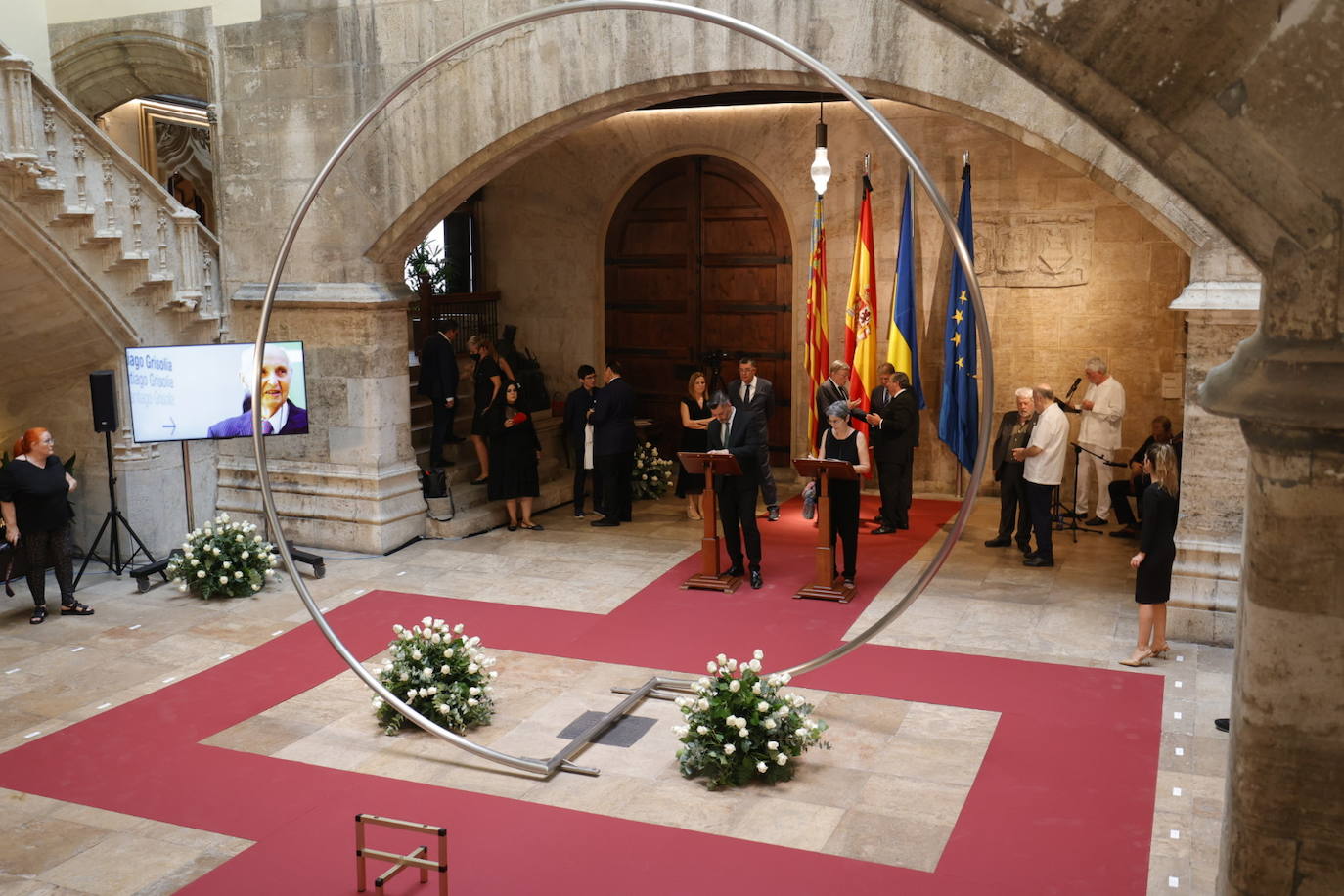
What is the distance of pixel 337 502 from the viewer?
12102 mm

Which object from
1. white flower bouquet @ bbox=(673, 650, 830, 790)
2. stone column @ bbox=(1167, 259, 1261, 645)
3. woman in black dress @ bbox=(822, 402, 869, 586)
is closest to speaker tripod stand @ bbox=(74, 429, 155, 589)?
woman in black dress @ bbox=(822, 402, 869, 586)

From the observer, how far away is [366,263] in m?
11.9

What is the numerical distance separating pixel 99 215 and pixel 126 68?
451 cm

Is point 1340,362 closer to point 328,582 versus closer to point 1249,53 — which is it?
point 1249,53

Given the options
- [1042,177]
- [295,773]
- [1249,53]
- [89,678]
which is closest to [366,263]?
[89,678]

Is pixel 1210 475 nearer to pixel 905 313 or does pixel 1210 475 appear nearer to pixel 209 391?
pixel 905 313

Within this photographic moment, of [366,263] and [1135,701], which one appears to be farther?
[366,263]

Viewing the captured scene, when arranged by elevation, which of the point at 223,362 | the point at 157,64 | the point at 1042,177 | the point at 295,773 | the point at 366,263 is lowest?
the point at 295,773

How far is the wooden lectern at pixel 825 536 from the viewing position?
10172 millimetres

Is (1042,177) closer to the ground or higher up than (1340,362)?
higher up

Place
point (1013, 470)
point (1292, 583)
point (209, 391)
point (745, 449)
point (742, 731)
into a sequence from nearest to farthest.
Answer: point (1292, 583), point (742, 731), point (745, 449), point (209, 391), point (1013, 470)

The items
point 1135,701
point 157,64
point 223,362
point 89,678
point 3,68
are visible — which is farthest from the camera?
point 157,64

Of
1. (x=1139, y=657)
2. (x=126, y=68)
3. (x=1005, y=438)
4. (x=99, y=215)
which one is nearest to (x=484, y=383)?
(x=99, y=215)

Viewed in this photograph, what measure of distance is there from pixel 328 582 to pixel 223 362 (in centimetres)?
205
